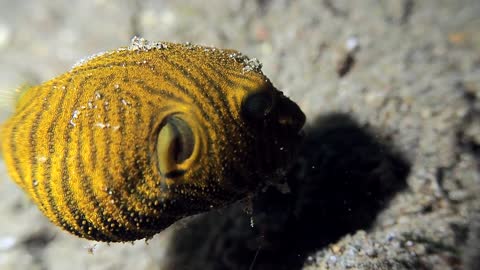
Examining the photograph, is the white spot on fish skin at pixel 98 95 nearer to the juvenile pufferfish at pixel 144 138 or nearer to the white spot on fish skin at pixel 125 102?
the juvenile pufferfish at pixel 144 138

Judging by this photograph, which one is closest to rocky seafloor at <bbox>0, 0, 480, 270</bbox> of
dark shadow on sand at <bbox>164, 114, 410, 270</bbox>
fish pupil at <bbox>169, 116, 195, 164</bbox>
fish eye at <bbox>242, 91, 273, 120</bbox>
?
dark shadow on sand at <bbox>164, 114, 410, 270</bbox>

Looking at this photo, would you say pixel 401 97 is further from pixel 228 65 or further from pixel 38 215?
pixel 38 215

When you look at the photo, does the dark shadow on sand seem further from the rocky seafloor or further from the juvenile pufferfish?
the juvenile pufferfish

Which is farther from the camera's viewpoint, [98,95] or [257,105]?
[257,105]

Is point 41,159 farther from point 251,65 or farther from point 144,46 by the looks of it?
point 251,65

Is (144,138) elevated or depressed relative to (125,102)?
depressed

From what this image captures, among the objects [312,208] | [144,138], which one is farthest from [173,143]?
[312,208]
